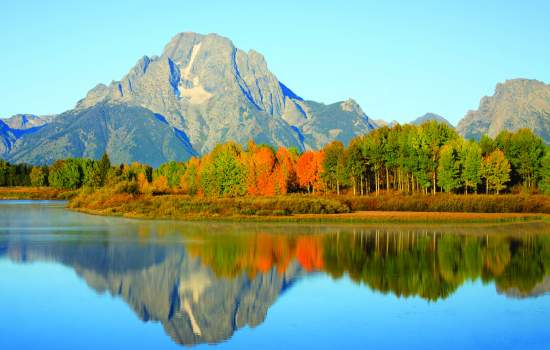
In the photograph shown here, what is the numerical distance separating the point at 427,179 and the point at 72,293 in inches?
3310

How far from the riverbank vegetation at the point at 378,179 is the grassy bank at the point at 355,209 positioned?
0.16 m

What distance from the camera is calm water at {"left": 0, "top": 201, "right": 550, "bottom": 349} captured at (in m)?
27.5

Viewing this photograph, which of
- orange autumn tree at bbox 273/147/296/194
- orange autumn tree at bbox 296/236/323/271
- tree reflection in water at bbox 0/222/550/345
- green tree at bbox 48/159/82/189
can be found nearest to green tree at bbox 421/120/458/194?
orange autumn tree at bbox 273/147/296/194

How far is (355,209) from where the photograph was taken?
96.1 m

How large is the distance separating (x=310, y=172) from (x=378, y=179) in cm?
1450

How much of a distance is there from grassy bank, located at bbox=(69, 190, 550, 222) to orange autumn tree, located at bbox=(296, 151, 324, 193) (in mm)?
25129

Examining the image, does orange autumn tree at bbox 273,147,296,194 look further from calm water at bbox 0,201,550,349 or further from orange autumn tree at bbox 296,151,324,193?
calm water at bbox 0,201,550,349

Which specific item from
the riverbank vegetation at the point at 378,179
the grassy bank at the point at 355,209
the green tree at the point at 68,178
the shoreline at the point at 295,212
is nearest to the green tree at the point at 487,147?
the riverbank vegetation at the point at 378,179

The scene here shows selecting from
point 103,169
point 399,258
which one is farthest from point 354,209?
point 103,169

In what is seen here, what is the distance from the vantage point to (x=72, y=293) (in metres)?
35.8

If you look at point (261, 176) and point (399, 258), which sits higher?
point (261, 176)

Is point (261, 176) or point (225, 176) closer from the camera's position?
point (261, 176)

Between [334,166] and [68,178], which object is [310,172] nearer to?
[334,166]

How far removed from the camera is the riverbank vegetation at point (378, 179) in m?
90.8
